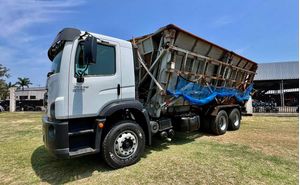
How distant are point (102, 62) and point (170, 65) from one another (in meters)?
1.80

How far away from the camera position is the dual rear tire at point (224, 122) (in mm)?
7468

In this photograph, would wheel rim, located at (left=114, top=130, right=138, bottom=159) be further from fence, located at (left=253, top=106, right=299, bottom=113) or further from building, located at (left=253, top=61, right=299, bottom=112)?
building, located at (left=253, top=61, right=299, bottom=112)

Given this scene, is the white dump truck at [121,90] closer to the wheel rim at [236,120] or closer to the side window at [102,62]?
the side window at [102,62]

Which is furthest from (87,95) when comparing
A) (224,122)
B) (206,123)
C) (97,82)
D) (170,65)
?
(224,122)

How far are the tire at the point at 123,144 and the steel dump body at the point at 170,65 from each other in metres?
1.04

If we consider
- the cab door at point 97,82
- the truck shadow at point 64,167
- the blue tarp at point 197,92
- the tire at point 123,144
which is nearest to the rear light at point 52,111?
the cab door at point 97,82

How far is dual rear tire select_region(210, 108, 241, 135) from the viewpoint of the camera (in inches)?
294

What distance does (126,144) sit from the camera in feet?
Answer: 14.8

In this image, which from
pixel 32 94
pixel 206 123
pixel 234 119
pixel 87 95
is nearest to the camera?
pixel 87 95

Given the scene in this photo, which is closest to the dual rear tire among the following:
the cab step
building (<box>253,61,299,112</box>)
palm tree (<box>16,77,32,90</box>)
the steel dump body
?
the steel dump body

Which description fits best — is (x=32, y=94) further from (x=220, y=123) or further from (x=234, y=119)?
(x=220, y=123)

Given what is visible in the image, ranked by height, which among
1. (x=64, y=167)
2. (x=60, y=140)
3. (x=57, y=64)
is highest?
(x=57, y=64)

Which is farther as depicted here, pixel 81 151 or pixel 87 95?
pixel 87 95

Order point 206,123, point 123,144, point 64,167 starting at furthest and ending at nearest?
point 206,123 < point 64,167 < point 123,144
